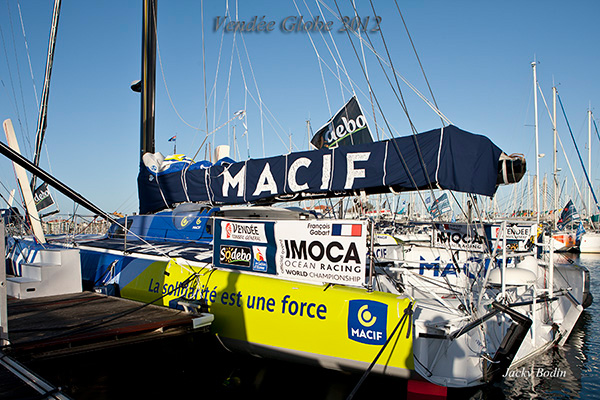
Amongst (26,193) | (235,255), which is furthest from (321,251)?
(26,193)

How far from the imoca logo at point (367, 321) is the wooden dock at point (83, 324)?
2209mm

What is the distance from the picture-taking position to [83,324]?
20.0 feet

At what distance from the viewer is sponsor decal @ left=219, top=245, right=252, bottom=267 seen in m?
7.46

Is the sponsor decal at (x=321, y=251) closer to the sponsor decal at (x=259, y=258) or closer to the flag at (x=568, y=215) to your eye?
the sponsor decal at (x=259, y=258)

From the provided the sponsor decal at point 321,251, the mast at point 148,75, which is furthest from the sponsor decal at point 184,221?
the sponsor decal at point 321,251

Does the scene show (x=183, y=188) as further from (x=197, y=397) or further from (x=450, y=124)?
(x=450, y=124)

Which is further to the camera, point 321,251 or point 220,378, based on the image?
point 220,378

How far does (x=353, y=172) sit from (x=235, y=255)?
98.4 inches

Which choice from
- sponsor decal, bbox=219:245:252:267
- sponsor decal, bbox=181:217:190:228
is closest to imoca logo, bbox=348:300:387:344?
sponsor decal, bbox=219:245:252:267

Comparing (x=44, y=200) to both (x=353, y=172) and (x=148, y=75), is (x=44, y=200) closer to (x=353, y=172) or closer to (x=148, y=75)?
(x=148, y=75)

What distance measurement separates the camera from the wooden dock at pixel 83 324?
207 inches

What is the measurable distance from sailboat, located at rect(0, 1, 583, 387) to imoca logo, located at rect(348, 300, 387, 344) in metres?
0.01

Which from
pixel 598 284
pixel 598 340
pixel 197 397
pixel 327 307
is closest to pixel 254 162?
pixel 327 307

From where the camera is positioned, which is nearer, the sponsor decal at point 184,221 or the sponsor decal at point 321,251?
the sponsor decal at point 321,251
